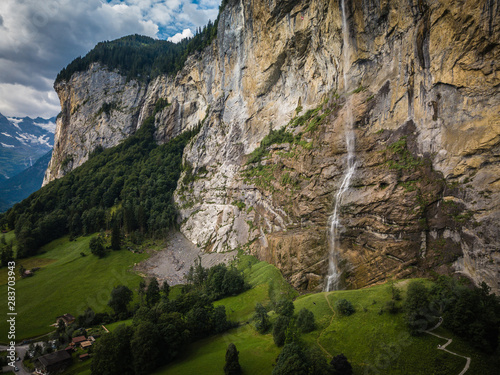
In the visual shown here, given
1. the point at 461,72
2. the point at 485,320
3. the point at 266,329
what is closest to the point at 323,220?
the point at 266,329

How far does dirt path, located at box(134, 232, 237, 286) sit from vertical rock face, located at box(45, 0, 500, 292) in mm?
3420

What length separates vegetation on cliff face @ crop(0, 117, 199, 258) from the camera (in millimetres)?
95750

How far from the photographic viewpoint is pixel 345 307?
1393 inches

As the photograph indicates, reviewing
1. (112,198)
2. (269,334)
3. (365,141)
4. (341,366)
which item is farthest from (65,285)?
(365,141)

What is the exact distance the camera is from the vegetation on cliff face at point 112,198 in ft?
314

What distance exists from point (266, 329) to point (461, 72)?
4633 cm

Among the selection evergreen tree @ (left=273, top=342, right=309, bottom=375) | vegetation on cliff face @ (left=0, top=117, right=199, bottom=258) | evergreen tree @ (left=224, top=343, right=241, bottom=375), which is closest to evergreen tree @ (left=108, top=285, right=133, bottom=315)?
evergreen tree @ (left=224, top=343, right=241, bottom=375)

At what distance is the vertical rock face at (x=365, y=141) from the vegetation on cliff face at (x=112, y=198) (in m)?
17.8

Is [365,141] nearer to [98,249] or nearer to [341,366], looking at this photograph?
[341,366]

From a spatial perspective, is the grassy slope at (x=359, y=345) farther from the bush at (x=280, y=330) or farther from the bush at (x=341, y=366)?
the bush at (x=341, y=366)

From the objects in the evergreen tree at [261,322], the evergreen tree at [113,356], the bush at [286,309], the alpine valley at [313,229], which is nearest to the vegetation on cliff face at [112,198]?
the alpine valley at [313,229]

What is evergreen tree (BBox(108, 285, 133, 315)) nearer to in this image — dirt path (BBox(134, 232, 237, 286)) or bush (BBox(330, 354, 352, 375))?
dirt path (BBox(134, 232, 237, 286))

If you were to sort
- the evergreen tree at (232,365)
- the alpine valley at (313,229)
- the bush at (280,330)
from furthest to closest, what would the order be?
1. the bush at (280,330)
2. the alpine valley at (313,229)
3. the evergreen tree at (232,365)

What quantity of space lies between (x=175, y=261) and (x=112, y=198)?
52446 mm
